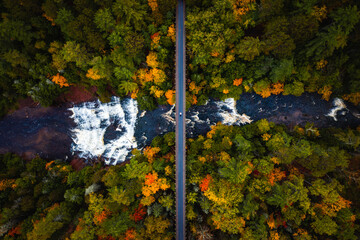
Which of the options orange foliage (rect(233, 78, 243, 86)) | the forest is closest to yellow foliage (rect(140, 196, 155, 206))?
the forest

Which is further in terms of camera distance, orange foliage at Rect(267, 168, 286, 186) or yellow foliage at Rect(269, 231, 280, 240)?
orange foliage at Rect(267, 168, 286, 186)

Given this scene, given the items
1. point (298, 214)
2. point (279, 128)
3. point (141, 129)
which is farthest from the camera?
point (141, 129)

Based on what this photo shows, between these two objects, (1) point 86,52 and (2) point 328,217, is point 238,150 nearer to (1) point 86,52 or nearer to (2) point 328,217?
(2) point 328,217

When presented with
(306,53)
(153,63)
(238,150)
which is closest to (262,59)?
(306,53)

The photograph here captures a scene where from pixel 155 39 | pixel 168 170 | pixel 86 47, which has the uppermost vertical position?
pixel 155 39

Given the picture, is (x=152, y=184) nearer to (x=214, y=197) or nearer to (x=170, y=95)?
(x=214, y=197)

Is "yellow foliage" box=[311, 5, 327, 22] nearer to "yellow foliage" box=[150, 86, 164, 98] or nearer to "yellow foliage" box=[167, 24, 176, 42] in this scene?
"yellow foliage" box=[167, 24, 176, 42]

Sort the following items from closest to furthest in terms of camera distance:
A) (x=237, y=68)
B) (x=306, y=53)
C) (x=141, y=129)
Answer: (x=306, y=53) < (x=237, y=68) < (x=141, y=129)

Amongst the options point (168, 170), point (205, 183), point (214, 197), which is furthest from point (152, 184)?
point (214, 197)
